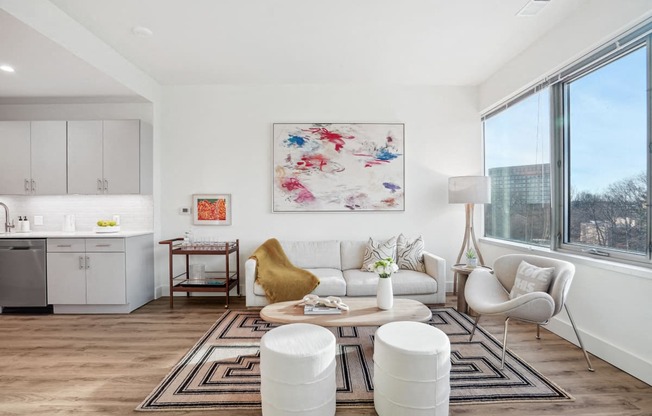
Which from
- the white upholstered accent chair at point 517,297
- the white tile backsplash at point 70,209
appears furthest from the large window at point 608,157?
the white tile backsplash at point 70,209

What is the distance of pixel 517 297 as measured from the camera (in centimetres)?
244

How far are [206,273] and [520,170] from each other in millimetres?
4066

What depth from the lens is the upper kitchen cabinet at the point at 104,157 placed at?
12.8 ft

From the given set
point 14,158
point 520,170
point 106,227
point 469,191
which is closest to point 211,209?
point 106,227

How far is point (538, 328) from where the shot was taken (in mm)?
2904

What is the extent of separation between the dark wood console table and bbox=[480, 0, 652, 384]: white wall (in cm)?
340

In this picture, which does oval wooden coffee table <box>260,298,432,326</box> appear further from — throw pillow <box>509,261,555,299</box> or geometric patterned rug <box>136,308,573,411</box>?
throw pillow <box>509,261,555,299</box>

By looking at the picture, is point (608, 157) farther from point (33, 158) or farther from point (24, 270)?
point (33, 158)

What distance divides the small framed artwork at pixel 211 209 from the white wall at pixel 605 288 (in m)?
3.66

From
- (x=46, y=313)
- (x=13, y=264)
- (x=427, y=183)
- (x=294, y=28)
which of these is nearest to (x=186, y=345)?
(x=46, y=313)

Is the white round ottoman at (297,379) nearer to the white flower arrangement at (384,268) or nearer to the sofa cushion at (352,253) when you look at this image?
the white flower arrangement at (384,268)

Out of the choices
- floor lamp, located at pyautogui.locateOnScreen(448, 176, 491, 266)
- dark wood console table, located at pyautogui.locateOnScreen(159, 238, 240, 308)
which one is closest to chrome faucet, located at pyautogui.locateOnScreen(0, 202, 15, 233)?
dark wood console table, located at pyautogui.locateOnScreen(159, 238, 240, 308)

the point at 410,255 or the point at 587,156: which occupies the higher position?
the point at 587,156

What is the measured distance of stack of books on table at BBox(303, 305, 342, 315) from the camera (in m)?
2.51
